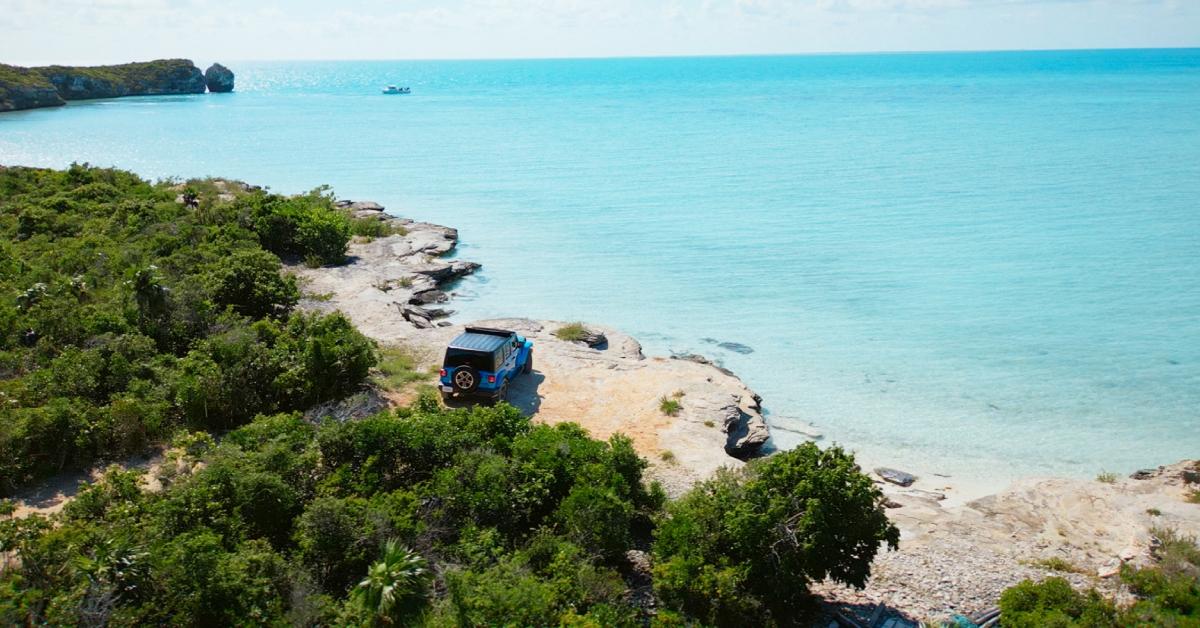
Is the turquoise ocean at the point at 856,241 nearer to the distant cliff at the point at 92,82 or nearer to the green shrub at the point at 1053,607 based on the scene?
the green shrub at the point at 1053,607

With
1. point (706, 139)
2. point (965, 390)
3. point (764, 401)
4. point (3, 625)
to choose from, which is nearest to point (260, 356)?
point (3, 625)

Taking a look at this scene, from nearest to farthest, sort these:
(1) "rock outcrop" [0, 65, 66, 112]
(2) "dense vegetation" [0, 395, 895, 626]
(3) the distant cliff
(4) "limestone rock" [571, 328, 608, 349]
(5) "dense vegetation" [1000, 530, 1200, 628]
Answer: (2) "dense vegetation" [0, 395, 895, 626] → (5) "dense vegetation" [1000, 530, 1200, 628] → (4) "limestone rock" [571, 328, 608, 349] → (1) "rock outcrop" [0, 65, 66, 112] → (3) the distant cliff

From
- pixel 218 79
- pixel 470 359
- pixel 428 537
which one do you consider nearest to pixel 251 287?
pixel 470 359

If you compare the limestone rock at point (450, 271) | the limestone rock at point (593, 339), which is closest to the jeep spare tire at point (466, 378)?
the limestone rock at point (593, 339)

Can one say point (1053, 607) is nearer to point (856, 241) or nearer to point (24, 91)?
point (856, 241)

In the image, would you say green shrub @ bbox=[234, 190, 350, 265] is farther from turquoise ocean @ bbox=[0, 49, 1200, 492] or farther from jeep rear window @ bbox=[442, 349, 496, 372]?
jeep rear window @ bbox=[442, 349, 496, 372]

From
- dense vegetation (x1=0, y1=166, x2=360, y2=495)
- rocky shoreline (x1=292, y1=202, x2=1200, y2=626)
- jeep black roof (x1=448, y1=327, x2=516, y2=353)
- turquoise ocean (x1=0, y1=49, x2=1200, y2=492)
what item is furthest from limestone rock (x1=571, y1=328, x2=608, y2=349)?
dense vegetation (x1=0, y1=166, x2=360, y2=495)
